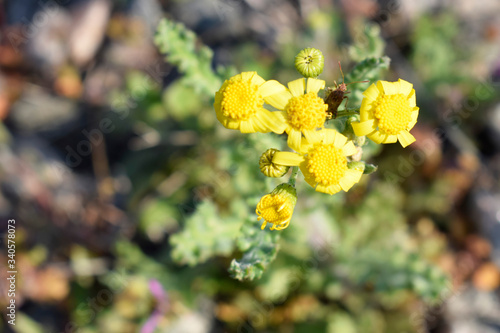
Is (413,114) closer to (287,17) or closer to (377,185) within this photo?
(377,185)

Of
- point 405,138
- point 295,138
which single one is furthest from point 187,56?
point 405,138

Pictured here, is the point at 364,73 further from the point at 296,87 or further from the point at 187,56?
the point at 187,56

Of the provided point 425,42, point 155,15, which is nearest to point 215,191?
point 155,15

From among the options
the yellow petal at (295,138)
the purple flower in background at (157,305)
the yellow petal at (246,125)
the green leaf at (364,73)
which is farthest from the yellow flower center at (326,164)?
the purple flower in background at (157,305)

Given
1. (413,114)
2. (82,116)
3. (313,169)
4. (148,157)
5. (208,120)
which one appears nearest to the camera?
(313,169)

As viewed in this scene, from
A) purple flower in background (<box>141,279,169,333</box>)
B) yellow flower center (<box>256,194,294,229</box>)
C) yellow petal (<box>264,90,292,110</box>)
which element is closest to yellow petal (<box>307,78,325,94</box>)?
yellow petal (<box>264,90,292,110</box>)

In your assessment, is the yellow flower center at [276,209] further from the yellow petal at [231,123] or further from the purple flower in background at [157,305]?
the purple flower in background at [157,305]

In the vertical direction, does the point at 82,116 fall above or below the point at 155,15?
below
